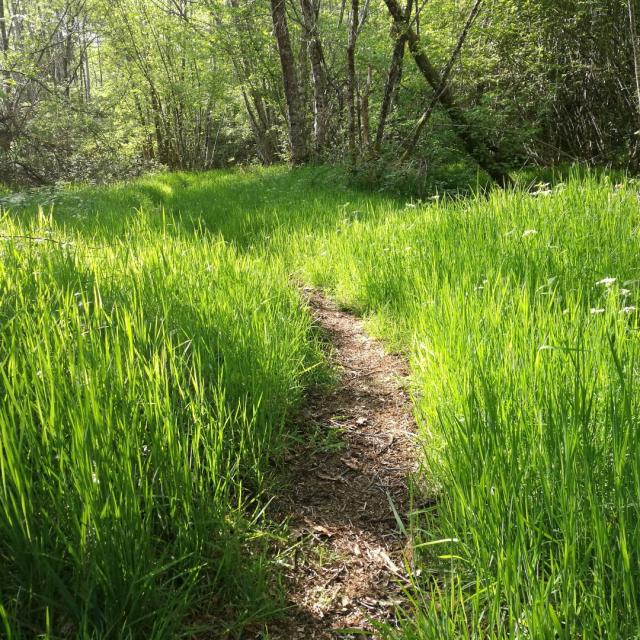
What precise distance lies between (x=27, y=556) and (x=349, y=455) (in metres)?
1.30

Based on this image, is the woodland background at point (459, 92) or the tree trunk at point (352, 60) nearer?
the woodland background at point (459, 92)

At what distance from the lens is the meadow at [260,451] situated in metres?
1.07

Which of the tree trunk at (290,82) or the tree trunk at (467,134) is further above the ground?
the tree trunk at (290,82)

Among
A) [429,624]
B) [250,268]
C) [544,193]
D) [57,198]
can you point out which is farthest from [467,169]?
[429,624]

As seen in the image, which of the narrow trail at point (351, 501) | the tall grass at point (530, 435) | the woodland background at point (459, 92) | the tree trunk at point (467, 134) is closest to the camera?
the tall grass at point (530, 435)

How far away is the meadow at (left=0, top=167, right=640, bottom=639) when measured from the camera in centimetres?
107

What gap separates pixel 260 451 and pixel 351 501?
402mm

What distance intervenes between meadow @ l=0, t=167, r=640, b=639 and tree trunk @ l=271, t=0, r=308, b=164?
10.0m

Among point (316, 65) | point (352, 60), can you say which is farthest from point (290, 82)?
point (352, 60)

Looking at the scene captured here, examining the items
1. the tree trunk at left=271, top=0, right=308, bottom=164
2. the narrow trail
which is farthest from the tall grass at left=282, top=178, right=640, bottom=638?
the tree trunk at left=271, top=0, right=308, bottom=164

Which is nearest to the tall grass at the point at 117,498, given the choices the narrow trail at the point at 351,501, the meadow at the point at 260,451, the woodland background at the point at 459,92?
the meadow at the point at 260,451

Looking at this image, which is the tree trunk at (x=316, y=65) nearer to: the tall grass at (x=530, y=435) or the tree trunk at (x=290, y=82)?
the tree trunk at (x=290, y=82)

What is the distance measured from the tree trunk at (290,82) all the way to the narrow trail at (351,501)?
10394 mm

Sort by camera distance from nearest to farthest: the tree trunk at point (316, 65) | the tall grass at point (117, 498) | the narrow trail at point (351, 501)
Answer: the tall grass at point (117, 498) → the narrow trail at point (351, 501) → the tree trunk at point (316, 65)
